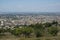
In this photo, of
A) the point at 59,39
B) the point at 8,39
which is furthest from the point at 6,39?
the point at 59,39

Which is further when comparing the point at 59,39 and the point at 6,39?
the point at 6,39

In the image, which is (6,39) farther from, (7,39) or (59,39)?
(59,39)

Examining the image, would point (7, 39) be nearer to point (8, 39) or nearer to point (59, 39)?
point (8, 39)

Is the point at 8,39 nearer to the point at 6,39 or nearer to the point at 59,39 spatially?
the point at 6,39

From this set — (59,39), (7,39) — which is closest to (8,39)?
(7,39)

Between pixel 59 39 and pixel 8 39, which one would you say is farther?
pixel 8 39
